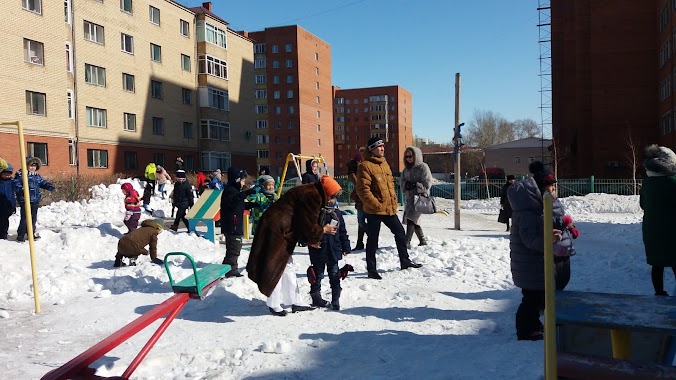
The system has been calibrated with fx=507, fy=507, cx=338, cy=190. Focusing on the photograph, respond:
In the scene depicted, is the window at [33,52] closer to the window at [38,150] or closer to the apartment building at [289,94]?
the window at [38,150]

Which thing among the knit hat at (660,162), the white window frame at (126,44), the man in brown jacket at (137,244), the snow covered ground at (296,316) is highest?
the white window frame at (126,44)

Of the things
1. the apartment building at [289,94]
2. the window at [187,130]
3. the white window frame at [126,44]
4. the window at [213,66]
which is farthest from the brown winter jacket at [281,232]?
the apartment building at [289,94]

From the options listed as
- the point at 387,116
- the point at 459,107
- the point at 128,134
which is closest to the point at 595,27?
the point at 459,107

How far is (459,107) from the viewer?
13438 millimetres

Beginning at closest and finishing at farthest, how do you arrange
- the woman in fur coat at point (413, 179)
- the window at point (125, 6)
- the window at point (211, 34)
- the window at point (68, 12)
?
the woman in fur coat at point (413, 179) < the window at point (68, 12) < the window at point (125, 6) < the window at point (211, 34)

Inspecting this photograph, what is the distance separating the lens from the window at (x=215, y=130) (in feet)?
139

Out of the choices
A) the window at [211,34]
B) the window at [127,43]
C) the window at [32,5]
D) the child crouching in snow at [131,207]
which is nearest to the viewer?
the child crouching in snow at [131,207]

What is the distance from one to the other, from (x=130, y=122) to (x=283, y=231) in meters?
33.9

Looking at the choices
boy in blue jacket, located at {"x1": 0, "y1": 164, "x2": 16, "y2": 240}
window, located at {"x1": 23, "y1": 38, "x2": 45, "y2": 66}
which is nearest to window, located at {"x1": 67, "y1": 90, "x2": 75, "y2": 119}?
window, located at {"x1": 23, "y1": 38, "x2": 45, "y2": 66}

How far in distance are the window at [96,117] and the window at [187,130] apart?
26.3ft

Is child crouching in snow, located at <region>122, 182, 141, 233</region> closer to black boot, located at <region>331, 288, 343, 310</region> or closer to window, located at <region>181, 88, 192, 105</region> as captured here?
black boot, located at <region>331, 288, 343, 310</region>

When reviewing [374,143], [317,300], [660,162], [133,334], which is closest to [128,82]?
[374,143]

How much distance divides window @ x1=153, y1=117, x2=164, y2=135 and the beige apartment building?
3.4 inches

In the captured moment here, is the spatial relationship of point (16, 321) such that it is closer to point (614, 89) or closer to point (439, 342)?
point (439, 342)
